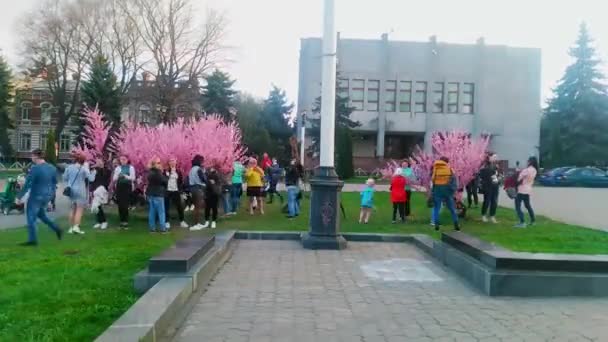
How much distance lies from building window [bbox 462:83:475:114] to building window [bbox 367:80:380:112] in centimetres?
803

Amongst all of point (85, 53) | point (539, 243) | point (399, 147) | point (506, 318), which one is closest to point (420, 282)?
point (506, 318)

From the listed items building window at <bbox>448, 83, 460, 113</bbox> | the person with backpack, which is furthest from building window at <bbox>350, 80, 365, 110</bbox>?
the person with backpack

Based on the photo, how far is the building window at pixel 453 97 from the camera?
55625mm

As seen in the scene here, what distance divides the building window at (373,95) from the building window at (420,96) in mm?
3668

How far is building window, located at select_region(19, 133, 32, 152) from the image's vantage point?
259 ft

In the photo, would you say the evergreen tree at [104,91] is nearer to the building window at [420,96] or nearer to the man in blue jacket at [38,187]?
the building window at [420,96]

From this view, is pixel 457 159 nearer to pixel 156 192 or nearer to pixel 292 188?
pixel 292 188

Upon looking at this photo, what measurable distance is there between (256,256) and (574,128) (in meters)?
47.8

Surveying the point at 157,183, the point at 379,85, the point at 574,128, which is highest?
the point at 379,85

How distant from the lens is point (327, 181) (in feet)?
35.8

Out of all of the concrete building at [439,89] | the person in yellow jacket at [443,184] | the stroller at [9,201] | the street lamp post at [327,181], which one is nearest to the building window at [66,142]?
the concrete building at [439,89]

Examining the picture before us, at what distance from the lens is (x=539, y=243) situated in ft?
39.7

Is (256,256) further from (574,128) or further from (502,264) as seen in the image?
(574,128)

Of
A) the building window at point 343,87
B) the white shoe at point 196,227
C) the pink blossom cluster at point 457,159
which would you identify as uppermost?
the building window at point 343,87
